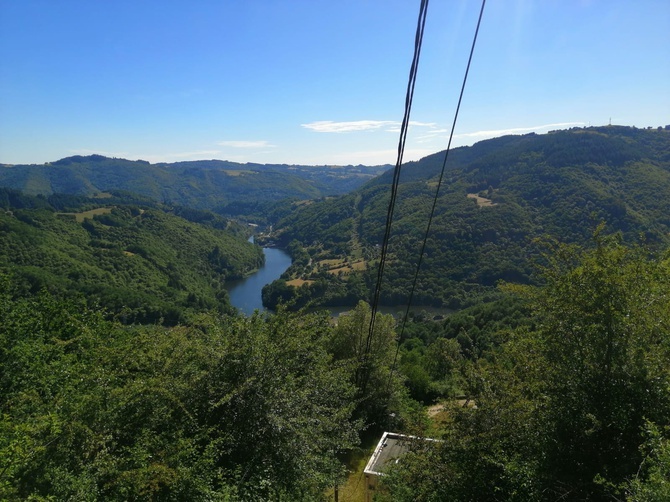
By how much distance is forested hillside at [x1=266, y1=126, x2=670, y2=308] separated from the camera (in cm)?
9012

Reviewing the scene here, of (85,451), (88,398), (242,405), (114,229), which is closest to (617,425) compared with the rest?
(242,405)

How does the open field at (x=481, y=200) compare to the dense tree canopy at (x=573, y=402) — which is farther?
the open field at (x=481, y=200)

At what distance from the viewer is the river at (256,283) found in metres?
94.4

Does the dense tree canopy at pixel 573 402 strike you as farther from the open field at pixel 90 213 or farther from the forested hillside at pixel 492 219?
the open field at pixel 90 213

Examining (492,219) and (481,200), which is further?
(481,200)

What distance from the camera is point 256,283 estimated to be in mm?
113188

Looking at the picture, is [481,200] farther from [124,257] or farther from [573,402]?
[573,402]

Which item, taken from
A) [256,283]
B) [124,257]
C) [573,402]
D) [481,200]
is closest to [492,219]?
[481,200]

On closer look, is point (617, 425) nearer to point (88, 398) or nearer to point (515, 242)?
point (88, 398)

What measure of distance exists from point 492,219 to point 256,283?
72.4m

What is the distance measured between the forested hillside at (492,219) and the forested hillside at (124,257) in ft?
73.2

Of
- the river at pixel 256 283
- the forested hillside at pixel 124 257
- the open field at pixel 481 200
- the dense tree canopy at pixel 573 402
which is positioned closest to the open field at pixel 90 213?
the forested hillside at pixel 124 257

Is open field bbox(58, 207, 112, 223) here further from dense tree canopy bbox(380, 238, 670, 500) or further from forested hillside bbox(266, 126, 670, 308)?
dense tree canopy bbox(380, 238, 670, 500)

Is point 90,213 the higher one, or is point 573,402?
point 90,213
